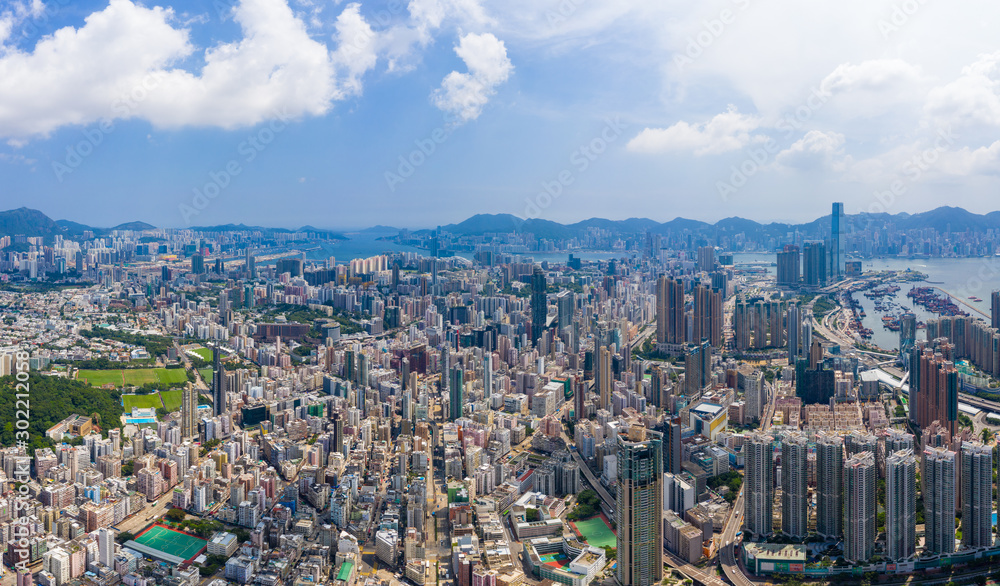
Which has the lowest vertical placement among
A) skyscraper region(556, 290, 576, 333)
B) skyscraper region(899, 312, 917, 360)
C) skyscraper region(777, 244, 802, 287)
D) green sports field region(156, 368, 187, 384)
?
green sports field region(156, 368, 187, 384)

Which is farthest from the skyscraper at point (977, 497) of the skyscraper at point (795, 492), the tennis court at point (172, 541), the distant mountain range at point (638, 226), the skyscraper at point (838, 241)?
the distant mountain range at point (638, 226)

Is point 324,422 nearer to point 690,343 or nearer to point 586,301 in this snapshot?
point 690,343

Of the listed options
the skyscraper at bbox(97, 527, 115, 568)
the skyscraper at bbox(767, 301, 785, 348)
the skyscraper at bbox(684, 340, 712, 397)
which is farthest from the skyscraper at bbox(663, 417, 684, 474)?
the skyscraper at bbox(767, 301, 785, 348)

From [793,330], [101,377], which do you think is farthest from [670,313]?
[101,377]

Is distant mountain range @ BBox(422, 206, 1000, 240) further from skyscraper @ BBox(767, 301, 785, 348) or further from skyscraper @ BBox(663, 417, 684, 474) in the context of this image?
skyscraper @ BBox(663, 417, 684, 474)

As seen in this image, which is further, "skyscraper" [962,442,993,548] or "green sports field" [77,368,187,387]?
"green sports field" [77,368,187,387]

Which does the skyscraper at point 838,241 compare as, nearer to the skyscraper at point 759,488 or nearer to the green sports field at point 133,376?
the skyscraper at point 759,488

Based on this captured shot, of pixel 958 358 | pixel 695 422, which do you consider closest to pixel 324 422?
pixel 695 422

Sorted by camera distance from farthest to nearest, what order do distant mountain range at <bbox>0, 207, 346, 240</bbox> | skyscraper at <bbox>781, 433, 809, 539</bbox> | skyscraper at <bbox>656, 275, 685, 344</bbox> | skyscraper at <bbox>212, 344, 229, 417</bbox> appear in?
distant mountain range at <bbox>0, 207, 346, 240</bbox>
skyscraper at <bbox>656, 275, 685, 344</bbox>
skyscraper at <bbox>212, 344, 229, 417</bbox>
skyscraper at <bbox>781, 433, 809, 539</bbox>
